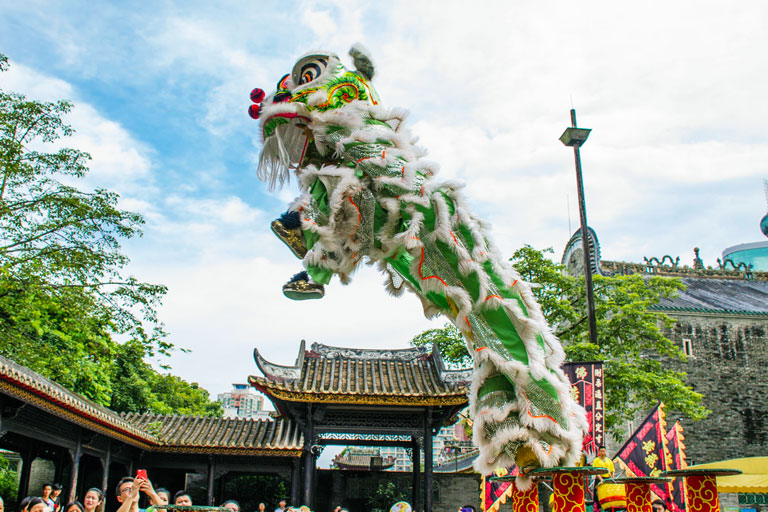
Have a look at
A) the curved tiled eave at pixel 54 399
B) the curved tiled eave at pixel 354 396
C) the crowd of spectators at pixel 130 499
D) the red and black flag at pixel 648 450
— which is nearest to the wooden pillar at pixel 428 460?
the curved tiled eave at pixel 354 396

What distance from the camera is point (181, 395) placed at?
31.5 meters

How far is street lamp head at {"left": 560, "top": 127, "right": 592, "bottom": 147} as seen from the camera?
31.8 feet

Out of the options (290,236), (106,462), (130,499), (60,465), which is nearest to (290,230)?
(290,236)

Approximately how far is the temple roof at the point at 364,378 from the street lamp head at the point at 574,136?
485 cm

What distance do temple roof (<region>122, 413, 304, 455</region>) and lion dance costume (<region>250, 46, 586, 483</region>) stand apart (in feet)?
34.3

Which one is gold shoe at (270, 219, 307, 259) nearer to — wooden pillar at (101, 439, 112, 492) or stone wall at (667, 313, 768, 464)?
wooden pillar at (101, 439, 112, 492)

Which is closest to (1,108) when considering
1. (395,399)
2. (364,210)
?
(395,399)

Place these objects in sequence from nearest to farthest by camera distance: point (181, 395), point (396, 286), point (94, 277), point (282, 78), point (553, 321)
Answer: point (396, 286)
point (282, 78)
point (94, 277)
point (553, 321)
point (181, 395)

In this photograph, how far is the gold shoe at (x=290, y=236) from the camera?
9.07 feet

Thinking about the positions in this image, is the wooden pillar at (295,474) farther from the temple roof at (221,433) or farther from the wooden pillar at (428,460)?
the wooden pillar at (428,460)

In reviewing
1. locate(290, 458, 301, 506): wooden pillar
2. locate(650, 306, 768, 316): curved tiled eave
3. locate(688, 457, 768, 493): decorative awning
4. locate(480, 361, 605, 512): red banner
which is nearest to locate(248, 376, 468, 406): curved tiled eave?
locate(290, 458, 301, 506): wooden pillar

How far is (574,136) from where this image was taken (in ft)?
32.0

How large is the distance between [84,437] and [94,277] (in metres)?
2.74

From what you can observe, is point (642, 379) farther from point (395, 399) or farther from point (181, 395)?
point (181, 395)
